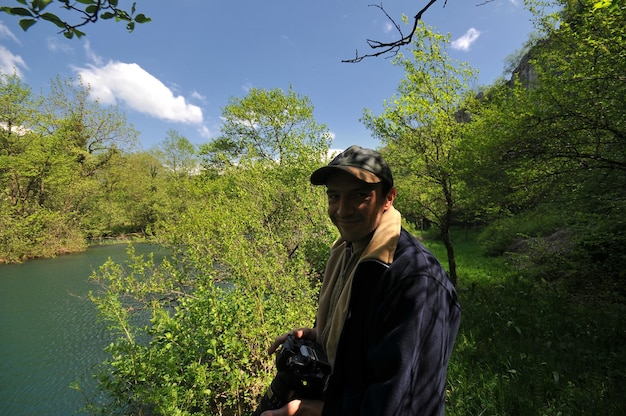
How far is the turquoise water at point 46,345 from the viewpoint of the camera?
18.7ft

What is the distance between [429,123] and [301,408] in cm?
849

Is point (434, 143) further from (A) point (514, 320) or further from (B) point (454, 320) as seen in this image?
(B) point (454, 320)

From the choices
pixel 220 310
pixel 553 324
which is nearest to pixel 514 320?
pixel 553 324

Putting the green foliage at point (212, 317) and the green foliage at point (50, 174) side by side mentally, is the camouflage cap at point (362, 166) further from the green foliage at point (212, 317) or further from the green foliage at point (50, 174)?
the green foliage at point (50, 174)

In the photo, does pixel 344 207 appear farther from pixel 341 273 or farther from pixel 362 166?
pixel 341 273

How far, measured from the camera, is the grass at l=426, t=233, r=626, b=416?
346 cm

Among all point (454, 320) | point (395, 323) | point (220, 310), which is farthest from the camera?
point (220, 310)

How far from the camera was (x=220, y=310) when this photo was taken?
3.60 meters

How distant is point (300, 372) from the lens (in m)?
1.39

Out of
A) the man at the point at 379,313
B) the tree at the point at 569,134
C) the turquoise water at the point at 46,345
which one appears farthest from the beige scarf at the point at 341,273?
the tree at the point at 569,134

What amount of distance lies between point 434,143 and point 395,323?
329 inches

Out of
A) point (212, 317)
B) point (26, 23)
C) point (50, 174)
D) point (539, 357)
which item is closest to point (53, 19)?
point (26, 23)

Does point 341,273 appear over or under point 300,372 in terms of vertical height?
over

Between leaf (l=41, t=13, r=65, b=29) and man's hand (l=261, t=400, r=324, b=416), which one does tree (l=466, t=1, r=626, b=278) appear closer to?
man's hand (l=261, t=400, r=324, b=416)
